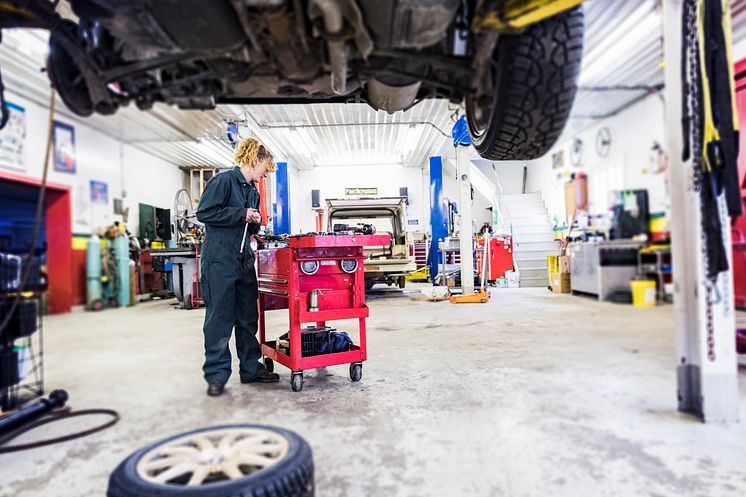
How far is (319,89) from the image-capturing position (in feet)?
2.70

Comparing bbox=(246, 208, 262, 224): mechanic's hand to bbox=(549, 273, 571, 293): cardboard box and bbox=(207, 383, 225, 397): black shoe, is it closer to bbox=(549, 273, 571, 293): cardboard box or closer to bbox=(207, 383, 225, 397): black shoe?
bbox=(207, 383, 225, 397): black shoe

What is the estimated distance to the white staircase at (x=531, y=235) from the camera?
29.8 inches

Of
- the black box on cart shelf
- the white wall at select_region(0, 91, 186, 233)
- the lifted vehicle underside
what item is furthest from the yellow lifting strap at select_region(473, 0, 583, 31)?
the black box on cart shelf

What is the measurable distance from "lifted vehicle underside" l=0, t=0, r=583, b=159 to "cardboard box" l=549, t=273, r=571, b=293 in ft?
0.74

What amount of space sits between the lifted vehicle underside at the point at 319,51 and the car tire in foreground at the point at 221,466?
2.00 ft

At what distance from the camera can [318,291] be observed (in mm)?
1562

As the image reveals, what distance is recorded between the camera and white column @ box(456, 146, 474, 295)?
14.2ft

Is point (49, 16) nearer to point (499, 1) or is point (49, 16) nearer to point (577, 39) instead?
point (499, 1)

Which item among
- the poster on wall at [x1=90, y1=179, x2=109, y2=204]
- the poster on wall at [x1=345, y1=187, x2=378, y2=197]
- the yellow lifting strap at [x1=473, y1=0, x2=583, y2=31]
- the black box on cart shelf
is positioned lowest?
the black box on cart shelf

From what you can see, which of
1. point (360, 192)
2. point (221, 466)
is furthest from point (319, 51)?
point (360, 192)

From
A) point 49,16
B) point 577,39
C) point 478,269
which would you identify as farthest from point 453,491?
point 478,269

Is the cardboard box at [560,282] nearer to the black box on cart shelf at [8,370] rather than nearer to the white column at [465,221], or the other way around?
the black box on cart shelf at [8,370]

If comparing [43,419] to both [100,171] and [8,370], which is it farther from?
[100,171]

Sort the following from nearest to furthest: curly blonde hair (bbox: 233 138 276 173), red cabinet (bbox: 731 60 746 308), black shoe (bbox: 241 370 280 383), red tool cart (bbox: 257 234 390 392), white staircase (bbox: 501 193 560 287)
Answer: white staircase (bbox: 501 193 560 287), red cabinet (bbox: 731 60 746 308), curly blonde hair (bbox: 233 138 276 173), red tool cart (bbox: 257 234 390 392), black shoe (bbox: 241 370 280 383)
